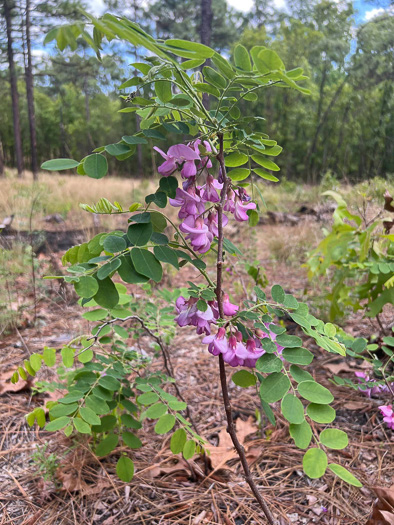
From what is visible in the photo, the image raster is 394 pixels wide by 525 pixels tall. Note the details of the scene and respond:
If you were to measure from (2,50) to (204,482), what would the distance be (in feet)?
53.0

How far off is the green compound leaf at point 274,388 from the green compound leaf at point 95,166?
19.8 inches

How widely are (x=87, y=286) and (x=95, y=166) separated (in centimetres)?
24

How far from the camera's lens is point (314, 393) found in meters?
0.68

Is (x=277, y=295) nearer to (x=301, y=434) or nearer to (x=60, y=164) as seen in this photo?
(x=301, y=434)

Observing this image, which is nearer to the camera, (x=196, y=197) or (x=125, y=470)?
(x=196, y=197)

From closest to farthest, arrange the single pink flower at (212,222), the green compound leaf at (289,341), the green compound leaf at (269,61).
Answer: the green compound leaf at (269,61)
the green compound leaf at (289,341)
the single pink flower at (212,222)

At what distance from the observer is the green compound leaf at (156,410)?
962 millimetres

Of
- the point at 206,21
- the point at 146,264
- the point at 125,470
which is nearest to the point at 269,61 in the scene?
the point at 146,264

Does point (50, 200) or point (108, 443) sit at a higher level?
point (108, 443)

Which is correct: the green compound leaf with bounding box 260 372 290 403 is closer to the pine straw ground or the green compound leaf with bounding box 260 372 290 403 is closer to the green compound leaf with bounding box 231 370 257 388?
the green compound leaf with bounding box 231 370 257 388

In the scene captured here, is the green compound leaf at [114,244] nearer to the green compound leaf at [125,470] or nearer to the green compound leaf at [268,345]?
the green compound leaf at [268,345]

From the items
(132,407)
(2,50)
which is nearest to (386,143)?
(2,50)

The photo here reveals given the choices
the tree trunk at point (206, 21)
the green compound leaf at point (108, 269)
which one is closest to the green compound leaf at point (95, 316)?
the green compound leaf at point (108, 269)

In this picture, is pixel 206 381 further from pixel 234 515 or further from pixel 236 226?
pixel 236 226
